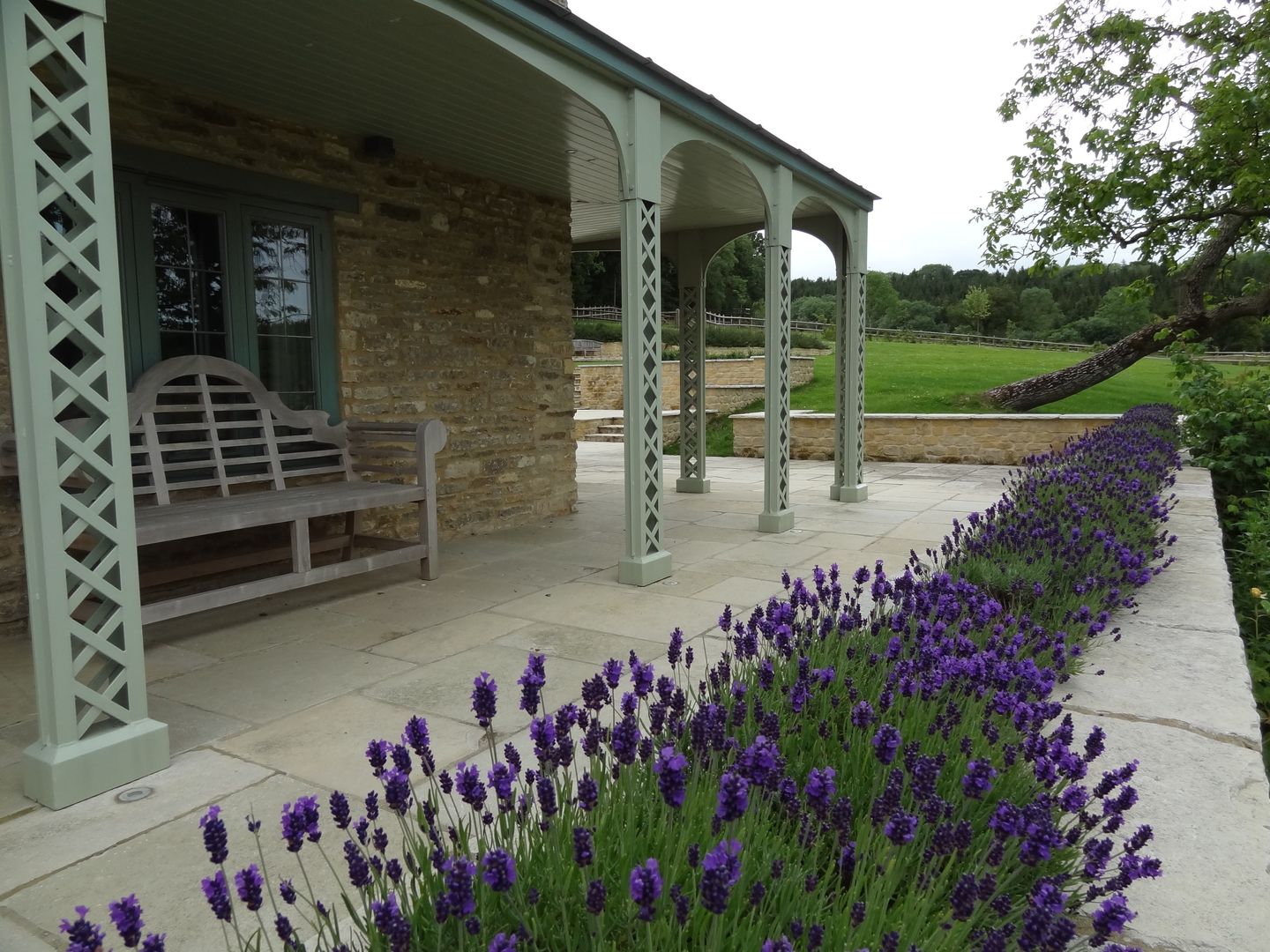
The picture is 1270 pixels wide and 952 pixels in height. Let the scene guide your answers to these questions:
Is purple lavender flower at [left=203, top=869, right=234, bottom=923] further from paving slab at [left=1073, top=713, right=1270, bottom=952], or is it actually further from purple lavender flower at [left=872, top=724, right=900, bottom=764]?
paving slab at [left=1073, top=713, right=1270, bottom=952]

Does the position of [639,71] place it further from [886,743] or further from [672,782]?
[672,782]

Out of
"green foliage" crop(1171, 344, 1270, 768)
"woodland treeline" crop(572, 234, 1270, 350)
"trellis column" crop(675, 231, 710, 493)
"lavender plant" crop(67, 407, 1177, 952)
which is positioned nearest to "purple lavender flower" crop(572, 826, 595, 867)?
"lavender plant" crop(67, 407, 1177, 952)

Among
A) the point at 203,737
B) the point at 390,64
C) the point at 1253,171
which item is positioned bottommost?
the point at 203,737

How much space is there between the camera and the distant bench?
4113 millimetres

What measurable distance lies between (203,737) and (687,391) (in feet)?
22.6

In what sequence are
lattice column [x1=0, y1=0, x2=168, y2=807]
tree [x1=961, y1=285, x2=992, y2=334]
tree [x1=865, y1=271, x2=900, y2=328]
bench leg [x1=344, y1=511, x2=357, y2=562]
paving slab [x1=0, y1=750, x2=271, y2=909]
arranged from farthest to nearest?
1. tree [x1=865, y1=271, x2=900, y2=328]
2. tree [x1=961, y1=285, x2=992, y2=334]
3. bench leg [x1=344, y1=511, x2=357, y2=562]
4. lattice column [x1=0, y1=0, x2=168, y2=807]
5. paving slab [x1=0, y1=750, x2=271, y2=909]

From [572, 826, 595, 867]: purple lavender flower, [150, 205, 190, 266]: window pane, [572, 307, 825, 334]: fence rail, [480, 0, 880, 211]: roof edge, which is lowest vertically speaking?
[572, 826, 595, 867]: purple lavender flower

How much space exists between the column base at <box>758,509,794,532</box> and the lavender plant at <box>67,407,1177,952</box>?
3805mm

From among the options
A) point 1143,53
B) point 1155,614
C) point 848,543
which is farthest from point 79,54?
point 1143,53

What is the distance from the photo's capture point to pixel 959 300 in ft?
217

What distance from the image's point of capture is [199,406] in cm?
471

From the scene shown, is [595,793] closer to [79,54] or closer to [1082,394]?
[79,54]

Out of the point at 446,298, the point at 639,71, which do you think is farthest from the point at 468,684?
the point at 446,298

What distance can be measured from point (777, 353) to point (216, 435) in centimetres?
415
